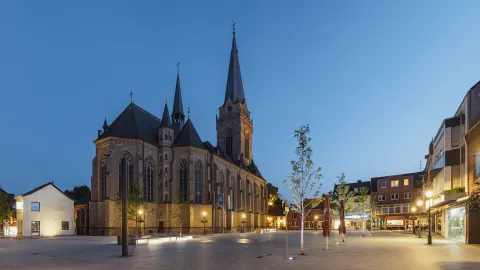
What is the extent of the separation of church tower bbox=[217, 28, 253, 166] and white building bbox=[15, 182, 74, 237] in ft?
152

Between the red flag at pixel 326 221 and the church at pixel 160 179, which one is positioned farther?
the church at pixel 160 179

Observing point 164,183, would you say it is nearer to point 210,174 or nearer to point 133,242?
point 210,174

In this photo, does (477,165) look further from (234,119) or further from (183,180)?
(234,119)

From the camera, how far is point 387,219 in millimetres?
89438

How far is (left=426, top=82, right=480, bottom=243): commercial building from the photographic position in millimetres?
32469

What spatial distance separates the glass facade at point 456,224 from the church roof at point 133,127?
45.5 metres

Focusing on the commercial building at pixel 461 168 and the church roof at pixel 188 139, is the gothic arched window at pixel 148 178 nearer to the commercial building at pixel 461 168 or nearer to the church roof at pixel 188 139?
the church roof at pixel 188 139

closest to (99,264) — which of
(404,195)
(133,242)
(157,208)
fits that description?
(133,242)

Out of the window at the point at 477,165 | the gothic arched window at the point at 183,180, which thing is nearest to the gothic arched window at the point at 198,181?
the gothic arched window at the point at 183,180

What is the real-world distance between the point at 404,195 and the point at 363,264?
76.5 meters

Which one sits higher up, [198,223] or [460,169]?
[460,169]

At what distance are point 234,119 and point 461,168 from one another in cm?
6688

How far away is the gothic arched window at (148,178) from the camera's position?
209 ft

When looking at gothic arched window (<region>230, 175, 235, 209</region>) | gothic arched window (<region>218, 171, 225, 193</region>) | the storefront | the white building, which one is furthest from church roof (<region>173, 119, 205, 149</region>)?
the storefront
